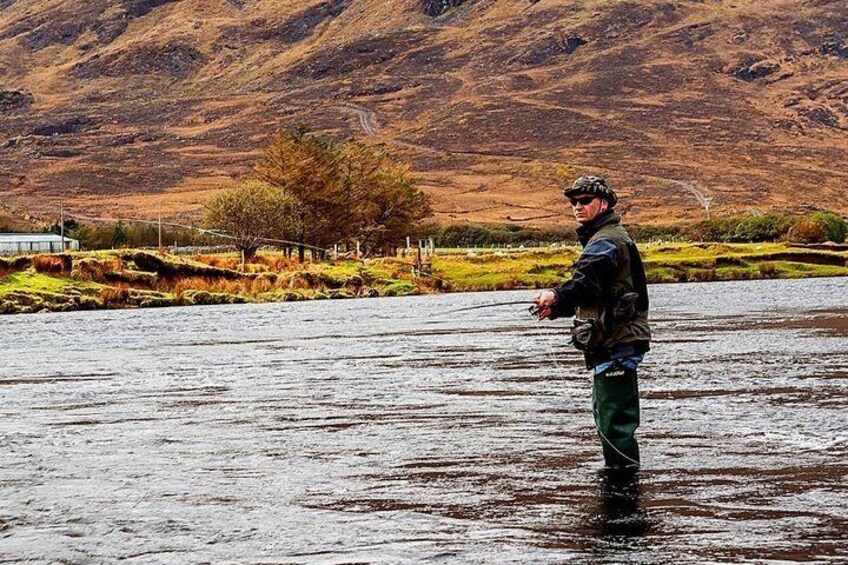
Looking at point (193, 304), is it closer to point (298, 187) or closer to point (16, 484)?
point (298, 187)

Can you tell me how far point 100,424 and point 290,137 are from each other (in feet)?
264

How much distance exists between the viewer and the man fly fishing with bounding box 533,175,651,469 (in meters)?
10.9

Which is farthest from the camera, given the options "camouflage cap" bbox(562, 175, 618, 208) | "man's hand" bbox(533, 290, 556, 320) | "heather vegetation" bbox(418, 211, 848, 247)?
"heather vegetation" bbox(418, 211, 848, 247)

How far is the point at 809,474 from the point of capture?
1136 cm

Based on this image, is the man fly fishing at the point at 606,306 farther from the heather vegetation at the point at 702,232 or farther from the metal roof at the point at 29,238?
the heather vegetation at the point at 702,232

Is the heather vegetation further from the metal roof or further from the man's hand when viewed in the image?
the man's hand

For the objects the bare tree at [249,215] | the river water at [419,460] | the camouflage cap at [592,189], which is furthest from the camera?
the bare tree at [249,215]

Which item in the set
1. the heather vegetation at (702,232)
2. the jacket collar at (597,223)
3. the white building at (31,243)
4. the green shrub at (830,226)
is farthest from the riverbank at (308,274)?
the jacket collar at (597,223)

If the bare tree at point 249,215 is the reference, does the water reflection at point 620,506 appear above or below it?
below

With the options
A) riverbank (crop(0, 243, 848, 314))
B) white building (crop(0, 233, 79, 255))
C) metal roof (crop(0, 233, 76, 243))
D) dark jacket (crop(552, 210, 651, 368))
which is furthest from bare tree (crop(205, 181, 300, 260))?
dark jacket (crop(552, 210, 651, 368))

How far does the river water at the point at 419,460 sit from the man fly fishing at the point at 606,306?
0.65m

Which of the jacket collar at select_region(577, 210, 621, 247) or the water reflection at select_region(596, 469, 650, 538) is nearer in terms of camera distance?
the water reflection at select_region(596, 469, 650, 538)

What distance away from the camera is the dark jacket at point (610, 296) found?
10875 mm

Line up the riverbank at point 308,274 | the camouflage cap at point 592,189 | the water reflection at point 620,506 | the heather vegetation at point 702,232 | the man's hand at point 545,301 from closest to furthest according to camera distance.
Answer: the water reflection at point 620,506 → the man's hand at point 545,301 → the camouflage cap at point 592,189 → the riverbank at point 308,274 → the heather vegetation at point 702,232
